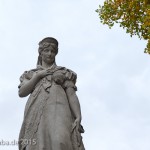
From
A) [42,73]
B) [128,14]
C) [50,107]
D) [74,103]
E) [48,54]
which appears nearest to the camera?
[50,107]

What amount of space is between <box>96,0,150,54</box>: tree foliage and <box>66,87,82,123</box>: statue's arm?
6055 mm

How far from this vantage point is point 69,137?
24.8 ft

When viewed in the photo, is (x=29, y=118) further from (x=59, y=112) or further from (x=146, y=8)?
(x=146, y=8)

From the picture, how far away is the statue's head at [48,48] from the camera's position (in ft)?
28.0

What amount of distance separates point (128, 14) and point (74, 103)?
7132 mm

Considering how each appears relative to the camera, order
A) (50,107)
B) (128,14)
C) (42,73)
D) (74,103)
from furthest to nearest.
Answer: (128,14) < (42,73) < (74,103) < (50,107)

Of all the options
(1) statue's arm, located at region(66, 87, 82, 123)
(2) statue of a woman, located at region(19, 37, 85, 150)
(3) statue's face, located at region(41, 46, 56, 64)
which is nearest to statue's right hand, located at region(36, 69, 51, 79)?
(2) statue of a woman, located at region(19, 37, 85, 150)

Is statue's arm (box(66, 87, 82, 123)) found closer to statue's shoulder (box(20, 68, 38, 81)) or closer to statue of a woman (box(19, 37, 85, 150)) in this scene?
statue of a woman (box(19, 37, 85, 150))

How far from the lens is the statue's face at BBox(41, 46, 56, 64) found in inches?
336

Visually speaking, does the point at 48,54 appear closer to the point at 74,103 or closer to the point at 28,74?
the point at 28,74

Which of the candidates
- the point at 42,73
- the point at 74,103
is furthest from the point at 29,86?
the point at 74,103

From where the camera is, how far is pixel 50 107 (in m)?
7.91

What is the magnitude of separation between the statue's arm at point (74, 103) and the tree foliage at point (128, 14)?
6.05 m

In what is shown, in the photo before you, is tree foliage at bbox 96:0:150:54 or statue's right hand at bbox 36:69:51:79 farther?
tree foliage at bbox 96:0:150:54
